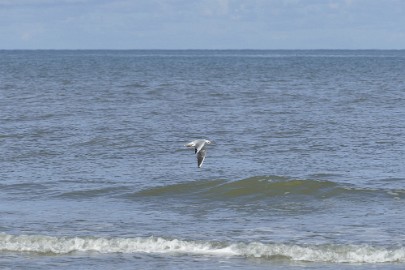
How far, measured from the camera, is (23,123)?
32.4 meters

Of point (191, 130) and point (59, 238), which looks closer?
point (59, 238)

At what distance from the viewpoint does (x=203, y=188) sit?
2083cm

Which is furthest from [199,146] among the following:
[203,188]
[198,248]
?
[203,188]

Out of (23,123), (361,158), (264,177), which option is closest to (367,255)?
(264,177)

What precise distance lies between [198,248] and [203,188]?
5.85m

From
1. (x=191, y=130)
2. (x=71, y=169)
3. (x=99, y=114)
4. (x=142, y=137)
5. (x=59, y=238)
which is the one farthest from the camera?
(x=99, y=114)

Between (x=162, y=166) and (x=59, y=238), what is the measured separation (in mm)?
8064

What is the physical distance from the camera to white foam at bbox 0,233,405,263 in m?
14.5

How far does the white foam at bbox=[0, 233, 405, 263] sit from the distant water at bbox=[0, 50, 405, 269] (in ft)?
0.09

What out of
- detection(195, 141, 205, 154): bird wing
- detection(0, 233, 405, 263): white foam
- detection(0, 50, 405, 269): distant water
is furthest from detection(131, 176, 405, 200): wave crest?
detection(0, 233, 405, 263): white foam

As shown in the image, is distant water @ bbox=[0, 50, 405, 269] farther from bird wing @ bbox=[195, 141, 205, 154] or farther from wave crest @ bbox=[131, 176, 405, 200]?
bird wing @ bbox=[195, 141, 205, 154]

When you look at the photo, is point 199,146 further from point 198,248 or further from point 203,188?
point 203,188

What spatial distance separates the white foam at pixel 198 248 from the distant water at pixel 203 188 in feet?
0.09

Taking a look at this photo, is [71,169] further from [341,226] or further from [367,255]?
[367,255]
